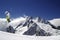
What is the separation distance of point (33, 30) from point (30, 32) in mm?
342

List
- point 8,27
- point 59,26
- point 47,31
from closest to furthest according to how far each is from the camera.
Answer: point 47,31, point 59,26, point 8,27

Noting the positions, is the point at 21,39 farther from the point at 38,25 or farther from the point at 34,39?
the point at 38,25

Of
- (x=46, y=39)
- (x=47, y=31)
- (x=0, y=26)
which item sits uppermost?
(x=0, y=26)

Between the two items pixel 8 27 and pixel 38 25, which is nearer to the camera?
pixel 38 25

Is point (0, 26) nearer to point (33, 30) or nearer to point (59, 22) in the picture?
point (33, 30)

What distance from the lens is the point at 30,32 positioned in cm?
1291

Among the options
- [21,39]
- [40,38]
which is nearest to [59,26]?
[40,38]

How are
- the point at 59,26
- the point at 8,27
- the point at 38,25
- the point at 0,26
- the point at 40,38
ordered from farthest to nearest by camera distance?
1. the point at 8,27
2. the point at 0,26
3. the point at 59,26
4. the point at 38,25
5. the point at 40,38

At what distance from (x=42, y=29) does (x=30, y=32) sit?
2148mm

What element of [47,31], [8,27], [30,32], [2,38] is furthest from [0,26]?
[2,38]

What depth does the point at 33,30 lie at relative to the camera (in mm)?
12812

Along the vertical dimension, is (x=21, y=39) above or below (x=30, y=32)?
below

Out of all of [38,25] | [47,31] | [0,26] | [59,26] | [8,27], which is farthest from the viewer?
[8,27]

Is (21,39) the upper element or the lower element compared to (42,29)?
lower
